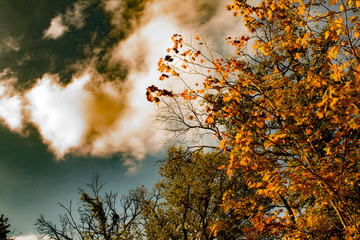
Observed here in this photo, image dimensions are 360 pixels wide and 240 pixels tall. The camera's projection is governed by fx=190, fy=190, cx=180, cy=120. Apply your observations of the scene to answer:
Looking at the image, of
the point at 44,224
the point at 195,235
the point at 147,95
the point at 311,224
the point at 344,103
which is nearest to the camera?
the point at 344,103

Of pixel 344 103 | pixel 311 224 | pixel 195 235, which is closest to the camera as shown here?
pixel 344 103

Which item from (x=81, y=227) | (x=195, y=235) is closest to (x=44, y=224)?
(x=81, y=227)

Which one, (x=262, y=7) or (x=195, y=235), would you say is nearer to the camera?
(x=262, y=7)

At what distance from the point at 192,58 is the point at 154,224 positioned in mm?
15935

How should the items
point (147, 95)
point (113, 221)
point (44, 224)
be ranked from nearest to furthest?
point (147, 95)
point (44, 224)
point (113, 221)

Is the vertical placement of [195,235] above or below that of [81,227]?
below

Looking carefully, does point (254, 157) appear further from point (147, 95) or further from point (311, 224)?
point (311, 224)

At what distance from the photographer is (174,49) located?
4.40 m

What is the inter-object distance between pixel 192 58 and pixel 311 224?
5.60 meters

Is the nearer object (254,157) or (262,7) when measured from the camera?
(254,157)

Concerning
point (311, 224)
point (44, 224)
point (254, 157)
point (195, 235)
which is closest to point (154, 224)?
point (195, 235)

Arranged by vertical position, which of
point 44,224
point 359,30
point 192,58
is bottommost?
point 359,30

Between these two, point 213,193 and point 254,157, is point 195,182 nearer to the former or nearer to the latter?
point 213,193

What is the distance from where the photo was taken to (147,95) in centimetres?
349
